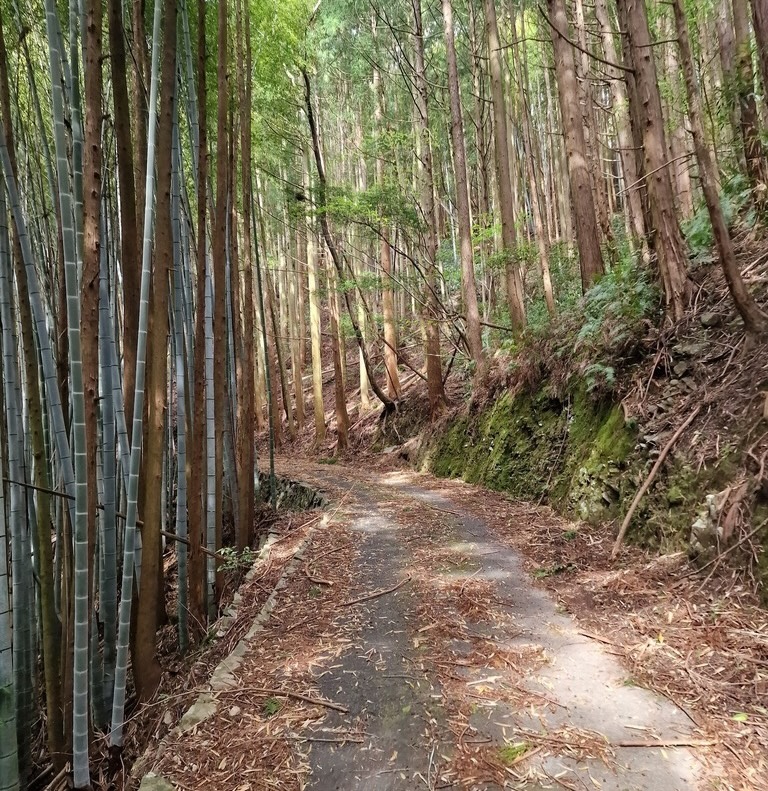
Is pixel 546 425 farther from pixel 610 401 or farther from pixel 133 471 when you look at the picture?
pixel 133 471

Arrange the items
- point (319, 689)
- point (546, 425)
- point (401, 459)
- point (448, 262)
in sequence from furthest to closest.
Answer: point (448, 262) < point (401, 459) < point (546, 425) < point (319, 689)

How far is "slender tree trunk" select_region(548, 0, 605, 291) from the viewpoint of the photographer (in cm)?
580

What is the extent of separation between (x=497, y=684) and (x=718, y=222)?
10.2ft

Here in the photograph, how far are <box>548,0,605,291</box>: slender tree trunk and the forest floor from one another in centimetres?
356

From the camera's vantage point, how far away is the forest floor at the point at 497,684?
5.75ft

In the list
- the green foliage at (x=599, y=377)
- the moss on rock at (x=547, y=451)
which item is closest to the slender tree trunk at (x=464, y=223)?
the moss on rock at (x=547, y=451)

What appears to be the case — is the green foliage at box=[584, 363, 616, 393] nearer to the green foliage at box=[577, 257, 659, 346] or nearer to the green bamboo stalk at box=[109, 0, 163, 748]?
the green foliage at box=[577, 257, 659, 346]

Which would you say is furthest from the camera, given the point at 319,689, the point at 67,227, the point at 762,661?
the point at 319,689

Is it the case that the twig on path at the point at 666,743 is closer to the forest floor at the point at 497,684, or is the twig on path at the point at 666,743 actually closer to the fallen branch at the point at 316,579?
the forest floor at the point at 497,684

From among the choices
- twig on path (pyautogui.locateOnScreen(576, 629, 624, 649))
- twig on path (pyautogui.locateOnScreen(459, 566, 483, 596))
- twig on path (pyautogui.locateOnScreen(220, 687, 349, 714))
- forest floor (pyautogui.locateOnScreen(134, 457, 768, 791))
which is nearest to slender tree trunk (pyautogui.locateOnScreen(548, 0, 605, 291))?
forest floor (pyautogui.locateOnScreen(134, 457, 768, 791))

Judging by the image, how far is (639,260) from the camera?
5.00 metres

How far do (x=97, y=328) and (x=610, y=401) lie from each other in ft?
13.4

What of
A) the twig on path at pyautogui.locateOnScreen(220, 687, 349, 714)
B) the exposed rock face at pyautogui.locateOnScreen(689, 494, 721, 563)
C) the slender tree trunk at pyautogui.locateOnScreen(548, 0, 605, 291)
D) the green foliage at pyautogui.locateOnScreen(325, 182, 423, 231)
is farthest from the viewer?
the green foliage at pyautogui.locateOnScreen(325, 182, 423, 231)

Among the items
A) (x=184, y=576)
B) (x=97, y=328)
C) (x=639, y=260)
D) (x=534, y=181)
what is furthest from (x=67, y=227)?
(x=534, y=181)
